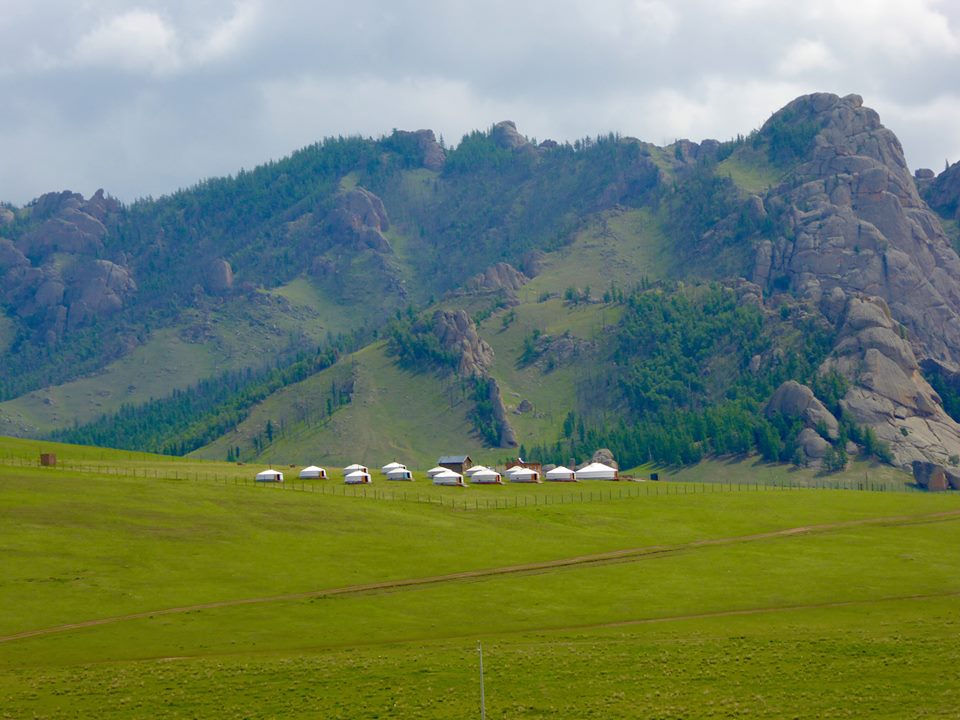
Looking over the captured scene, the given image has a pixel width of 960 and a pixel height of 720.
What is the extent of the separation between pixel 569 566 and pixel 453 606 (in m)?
24.7

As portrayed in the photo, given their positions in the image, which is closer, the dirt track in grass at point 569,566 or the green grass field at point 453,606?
the green grass field at point 453,606

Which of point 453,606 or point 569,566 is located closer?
point 453,606

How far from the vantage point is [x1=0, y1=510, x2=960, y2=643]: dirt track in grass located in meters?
121

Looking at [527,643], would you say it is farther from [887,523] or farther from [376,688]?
[887,523]

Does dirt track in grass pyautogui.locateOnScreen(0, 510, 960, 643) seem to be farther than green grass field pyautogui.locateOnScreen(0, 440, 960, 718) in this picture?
Yes

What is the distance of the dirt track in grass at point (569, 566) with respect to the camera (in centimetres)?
12088

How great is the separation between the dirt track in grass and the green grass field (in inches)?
20.1

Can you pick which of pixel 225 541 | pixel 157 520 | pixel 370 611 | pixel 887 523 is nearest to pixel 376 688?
pixel 370 611

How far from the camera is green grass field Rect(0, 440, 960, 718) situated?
96875 millimetres

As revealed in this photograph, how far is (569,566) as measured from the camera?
14925 cm

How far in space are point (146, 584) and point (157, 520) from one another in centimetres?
2788

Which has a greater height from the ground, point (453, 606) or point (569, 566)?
point (569, 566)

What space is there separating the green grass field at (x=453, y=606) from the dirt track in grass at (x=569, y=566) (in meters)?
0.51

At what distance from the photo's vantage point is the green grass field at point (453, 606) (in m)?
96.9
